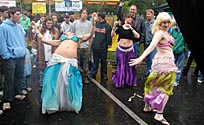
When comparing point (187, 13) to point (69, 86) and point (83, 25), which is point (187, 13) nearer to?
point (69, 86)

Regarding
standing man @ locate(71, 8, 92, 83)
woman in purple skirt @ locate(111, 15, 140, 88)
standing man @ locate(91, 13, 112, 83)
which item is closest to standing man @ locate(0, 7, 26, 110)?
standing man @ locate(71, 8, 92, 83)

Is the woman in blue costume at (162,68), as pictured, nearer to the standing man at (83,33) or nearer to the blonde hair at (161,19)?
the blonde hair at (161,19)

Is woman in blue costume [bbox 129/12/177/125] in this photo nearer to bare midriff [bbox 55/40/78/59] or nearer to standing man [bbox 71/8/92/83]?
bare midriff [bbox 55/40/78/59]

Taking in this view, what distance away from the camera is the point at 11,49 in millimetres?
5289

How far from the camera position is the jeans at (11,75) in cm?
532

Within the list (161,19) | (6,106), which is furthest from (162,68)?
(6,106)

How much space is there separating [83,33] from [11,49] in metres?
2.63

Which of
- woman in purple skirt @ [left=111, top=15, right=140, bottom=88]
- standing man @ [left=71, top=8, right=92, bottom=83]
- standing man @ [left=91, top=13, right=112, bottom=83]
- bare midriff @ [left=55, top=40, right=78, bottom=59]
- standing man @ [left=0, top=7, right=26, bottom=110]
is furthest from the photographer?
standing man @ [left=91, top=13, right=112, bottom=83]

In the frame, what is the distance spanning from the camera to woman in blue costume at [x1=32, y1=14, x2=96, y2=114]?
5020 mm

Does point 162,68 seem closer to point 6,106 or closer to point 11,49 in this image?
point 11,49

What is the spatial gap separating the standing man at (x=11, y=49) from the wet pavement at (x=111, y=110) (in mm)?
385

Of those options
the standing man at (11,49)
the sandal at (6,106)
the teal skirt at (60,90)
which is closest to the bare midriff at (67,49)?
the teal skirt at (60,90)

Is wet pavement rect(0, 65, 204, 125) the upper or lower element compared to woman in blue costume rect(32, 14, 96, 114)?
lower

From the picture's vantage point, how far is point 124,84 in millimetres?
7418
